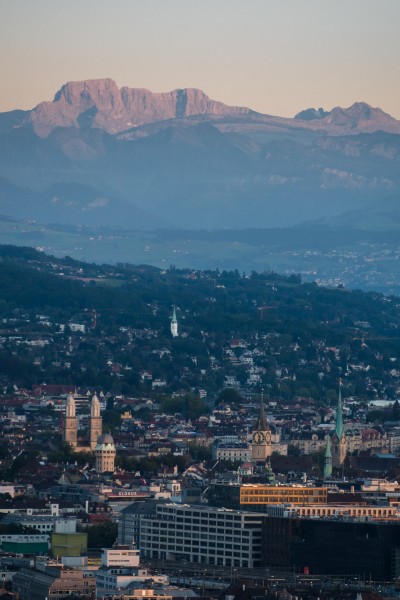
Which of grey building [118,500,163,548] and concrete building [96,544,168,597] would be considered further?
grey building [118,500,163,548]

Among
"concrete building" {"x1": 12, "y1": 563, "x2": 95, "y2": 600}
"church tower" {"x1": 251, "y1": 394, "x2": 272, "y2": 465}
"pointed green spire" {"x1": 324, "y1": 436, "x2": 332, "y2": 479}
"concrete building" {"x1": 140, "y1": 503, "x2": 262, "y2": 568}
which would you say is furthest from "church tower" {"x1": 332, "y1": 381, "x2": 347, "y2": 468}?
"concrete building" {"x1": 12, "y1": 563, "x2": 95, "y2": 600}

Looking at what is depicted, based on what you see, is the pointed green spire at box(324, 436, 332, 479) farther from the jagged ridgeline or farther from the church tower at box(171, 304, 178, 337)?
the church tower at box(171, 304, 178, 337)

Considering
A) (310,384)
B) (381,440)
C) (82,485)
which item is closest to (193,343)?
(310,384)

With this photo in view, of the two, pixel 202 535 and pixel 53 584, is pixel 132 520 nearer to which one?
pixel 202 535

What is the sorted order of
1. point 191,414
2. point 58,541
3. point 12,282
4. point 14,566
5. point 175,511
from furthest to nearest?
1. point 12,282
2. point 191,414
3. point 175,511
4. point 58,541
5. point 14,566

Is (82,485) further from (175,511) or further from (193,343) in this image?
(193,343)

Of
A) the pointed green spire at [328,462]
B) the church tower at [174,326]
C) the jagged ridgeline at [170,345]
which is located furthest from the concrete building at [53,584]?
the church tower at [174,326]
